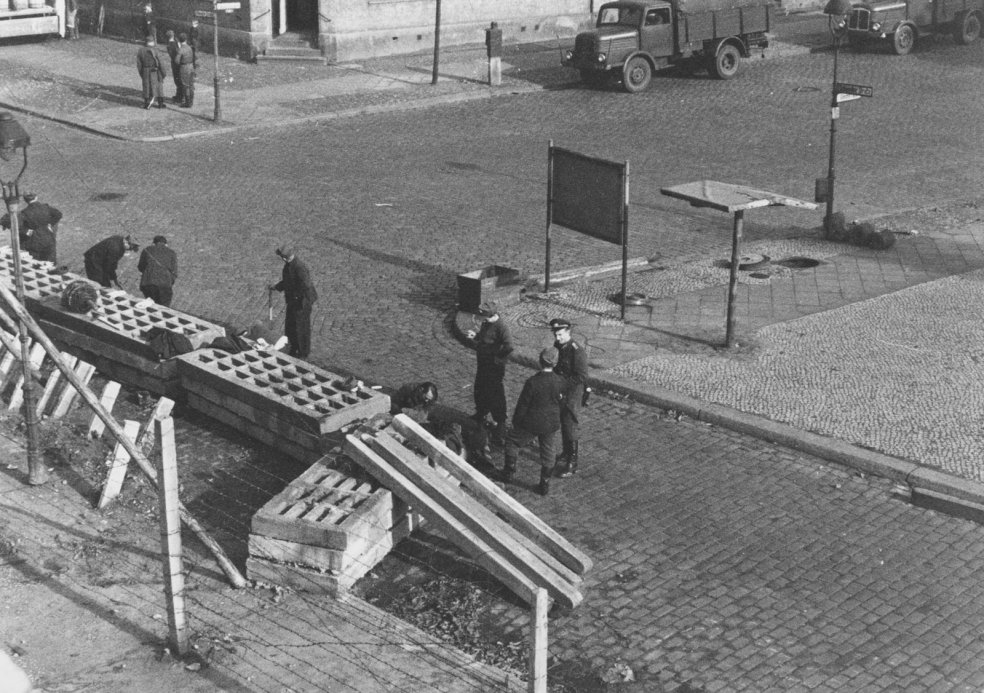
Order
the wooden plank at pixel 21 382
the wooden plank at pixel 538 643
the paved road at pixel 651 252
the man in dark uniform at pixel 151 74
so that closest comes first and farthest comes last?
the wooden plank at pixel 538 643 < the paved road at pixel 651 252 < the wooden plank at pixel 21 382 < the man in dark uniform at pixel 151 74

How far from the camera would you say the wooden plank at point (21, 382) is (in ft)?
44.4

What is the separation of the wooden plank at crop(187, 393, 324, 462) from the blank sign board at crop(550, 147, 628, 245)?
5184 mm

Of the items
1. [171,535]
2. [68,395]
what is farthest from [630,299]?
[171,535]

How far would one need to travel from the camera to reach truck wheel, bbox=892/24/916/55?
1318 inches

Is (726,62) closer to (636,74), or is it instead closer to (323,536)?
(636,74)

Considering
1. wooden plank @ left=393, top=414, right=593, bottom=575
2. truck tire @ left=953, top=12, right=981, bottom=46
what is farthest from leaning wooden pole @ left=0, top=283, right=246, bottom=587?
truck tire @ left=953, top=12, right=981, bottom=46

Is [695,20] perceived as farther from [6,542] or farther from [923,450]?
[6,542]

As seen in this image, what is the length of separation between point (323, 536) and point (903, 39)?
27.3 metres

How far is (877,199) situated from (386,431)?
12.7m

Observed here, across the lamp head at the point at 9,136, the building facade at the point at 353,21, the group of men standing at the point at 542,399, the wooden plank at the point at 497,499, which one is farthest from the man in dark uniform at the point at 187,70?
the wooden plank at the point at 497,499

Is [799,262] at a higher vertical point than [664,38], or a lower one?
lower

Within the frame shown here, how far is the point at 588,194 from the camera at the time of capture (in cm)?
1647

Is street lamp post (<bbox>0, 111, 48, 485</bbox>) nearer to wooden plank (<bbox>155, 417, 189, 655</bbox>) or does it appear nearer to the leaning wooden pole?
the leaning wooden pole

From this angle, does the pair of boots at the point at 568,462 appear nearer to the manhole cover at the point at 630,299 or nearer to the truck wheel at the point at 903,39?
the manhole cover at the point at 630,299
